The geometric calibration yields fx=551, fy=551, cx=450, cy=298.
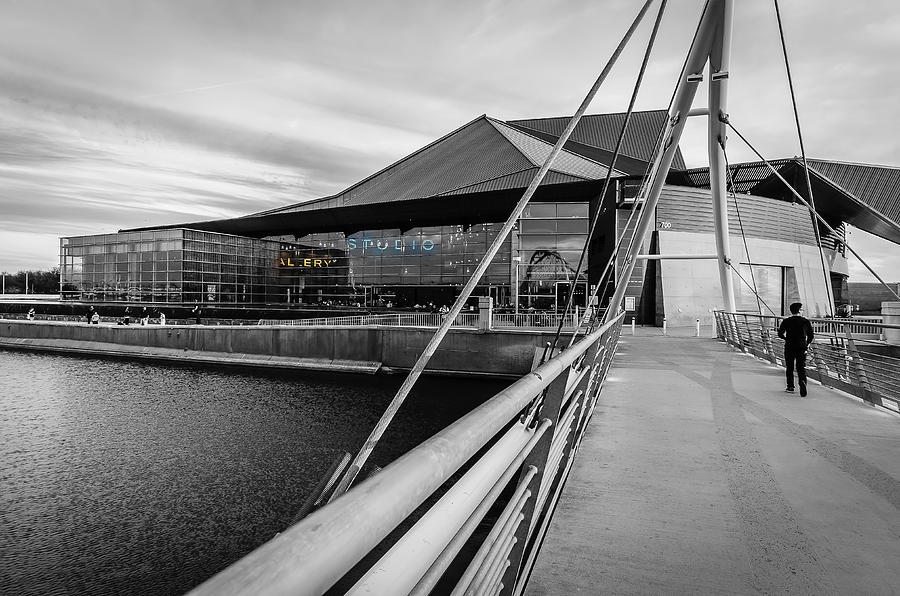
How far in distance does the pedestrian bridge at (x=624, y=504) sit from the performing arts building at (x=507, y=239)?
73.9 ft

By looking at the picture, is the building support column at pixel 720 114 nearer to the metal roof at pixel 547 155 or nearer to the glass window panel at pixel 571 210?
the metal roof at pixel 547 155

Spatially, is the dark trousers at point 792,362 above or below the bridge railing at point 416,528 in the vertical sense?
below

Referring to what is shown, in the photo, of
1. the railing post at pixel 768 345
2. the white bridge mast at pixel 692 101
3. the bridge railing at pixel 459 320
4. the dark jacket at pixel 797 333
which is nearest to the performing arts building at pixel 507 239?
the bridge railing at pixel 459 320

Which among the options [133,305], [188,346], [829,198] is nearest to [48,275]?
[133,305]

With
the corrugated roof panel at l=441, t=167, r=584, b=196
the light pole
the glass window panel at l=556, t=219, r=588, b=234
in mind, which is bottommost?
the light pole

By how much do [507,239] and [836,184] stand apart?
26.1 meters

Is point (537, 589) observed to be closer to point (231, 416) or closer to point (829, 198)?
point (231, 416)

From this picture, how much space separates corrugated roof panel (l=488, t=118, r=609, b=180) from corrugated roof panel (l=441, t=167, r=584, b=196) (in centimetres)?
97

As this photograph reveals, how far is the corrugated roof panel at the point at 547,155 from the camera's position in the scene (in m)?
39.1

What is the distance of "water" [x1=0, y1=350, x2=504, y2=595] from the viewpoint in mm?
8578

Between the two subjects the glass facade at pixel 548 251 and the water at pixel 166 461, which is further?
the glass facade at pixel 548 251

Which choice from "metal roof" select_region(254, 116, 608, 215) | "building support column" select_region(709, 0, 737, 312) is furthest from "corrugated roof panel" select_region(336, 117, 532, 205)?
"building support column" select_region(709, 0, 737, 312)

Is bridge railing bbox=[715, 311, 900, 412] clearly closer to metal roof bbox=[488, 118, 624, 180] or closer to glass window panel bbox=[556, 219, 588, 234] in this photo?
metal roof bbox=[488, 118, 624, 180]

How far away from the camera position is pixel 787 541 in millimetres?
3438
